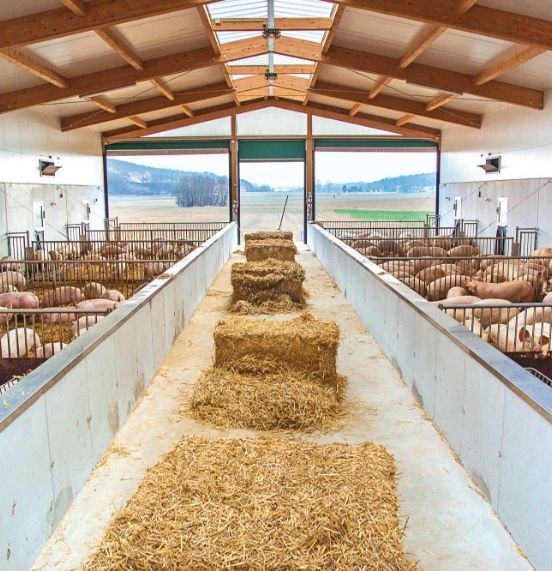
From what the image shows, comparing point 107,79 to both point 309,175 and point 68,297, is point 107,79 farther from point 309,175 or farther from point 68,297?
point 309,175

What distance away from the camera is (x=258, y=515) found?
288 centimetres

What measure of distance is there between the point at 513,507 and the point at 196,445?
5.77 ft

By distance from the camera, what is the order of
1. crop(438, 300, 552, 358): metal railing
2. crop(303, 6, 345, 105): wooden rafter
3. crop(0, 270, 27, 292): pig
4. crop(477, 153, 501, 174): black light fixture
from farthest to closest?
crop(477, 153, 501, 174): black light fixture
crop(303, 6, 345, 105): wooden rafter
crop(0, 270, 27, 292): pig
crop(438, 300, 552, 358): metal railing

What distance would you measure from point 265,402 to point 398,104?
16.1m

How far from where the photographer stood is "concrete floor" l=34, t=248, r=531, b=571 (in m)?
3.41

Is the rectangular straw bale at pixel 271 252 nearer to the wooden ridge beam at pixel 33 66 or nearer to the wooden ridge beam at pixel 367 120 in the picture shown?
the wooden ridge beam at pixel 33 66

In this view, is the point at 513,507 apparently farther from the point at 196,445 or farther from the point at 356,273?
the point at 356,273

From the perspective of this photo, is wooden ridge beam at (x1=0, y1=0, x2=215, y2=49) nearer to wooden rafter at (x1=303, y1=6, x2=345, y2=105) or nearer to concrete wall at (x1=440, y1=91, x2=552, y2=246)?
wooden rafter at (x1=303, y1=6, x2=345, y2=105)

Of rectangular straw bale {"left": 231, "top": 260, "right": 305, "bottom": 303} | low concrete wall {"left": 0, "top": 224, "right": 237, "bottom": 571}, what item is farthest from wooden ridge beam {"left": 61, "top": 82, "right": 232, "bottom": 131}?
low concrete wall {"left": 0, "top": 224, "right": 237, "bottom": 571}

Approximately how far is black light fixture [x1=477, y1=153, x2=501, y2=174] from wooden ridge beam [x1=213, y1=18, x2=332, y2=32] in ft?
22.2

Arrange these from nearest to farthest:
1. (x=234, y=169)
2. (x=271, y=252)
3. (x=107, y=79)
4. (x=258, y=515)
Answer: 1. (x=258, y=515)
2. (x=107, y=79)
3. (x=271, y=252)
4. (x=234, y=169)

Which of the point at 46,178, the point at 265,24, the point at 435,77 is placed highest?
the point at 265,24

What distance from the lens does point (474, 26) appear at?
384 inches

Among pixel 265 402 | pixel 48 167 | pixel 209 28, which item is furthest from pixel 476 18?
pixel 48 167
